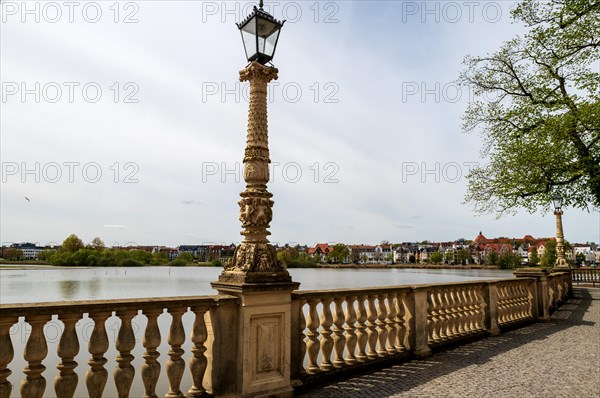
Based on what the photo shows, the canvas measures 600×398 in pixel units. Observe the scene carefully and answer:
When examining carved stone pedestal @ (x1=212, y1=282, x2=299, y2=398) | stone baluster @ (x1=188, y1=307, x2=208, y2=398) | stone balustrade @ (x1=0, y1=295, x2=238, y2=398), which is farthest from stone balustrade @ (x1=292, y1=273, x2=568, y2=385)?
stone balustrade @ (x1=0, y1=295, x2=238, y2=398)

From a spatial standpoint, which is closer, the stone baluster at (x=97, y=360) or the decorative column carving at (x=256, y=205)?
the stone baluster at (x=97, y=360)

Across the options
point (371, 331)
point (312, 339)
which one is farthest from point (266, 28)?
point (371, 331)

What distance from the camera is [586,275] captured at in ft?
94.1

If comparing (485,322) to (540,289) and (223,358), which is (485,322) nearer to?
(540,289)

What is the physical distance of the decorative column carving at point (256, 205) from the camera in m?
5.23

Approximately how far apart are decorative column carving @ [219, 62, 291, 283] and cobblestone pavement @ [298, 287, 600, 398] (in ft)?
5.53

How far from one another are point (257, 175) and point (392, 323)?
3562mm

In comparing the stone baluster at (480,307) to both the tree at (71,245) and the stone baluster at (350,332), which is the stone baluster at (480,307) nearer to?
the stone baluster at (350,332)

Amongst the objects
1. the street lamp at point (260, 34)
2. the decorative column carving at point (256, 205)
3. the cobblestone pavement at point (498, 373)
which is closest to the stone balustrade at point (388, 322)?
the cobblestone pavement at point (498, 373)

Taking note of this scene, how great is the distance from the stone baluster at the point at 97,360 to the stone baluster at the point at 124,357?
17 centimetres

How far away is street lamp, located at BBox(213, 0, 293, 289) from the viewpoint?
5.25 m

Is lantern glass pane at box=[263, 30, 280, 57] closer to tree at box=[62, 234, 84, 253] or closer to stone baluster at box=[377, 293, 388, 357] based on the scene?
stone baluster at box=[377, 293, 388, 357]

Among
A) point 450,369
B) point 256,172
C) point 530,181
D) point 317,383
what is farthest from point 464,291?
point 530,181

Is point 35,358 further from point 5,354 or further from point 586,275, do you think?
point 586,275
